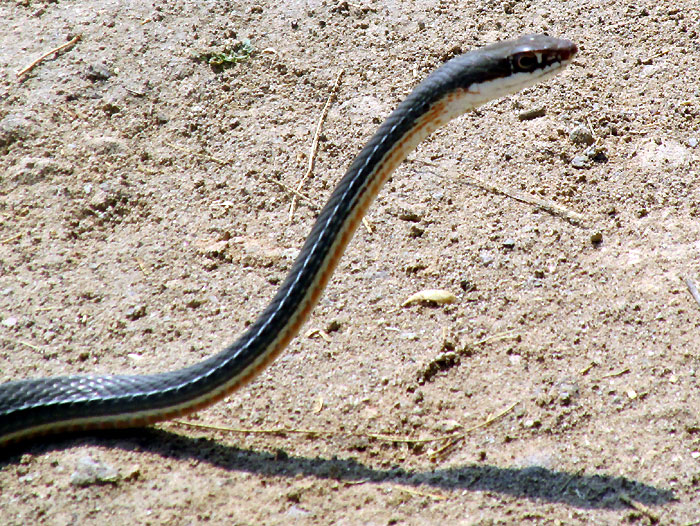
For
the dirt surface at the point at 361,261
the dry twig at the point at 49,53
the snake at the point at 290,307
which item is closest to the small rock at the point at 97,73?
the dirt surface at the point at 361,261

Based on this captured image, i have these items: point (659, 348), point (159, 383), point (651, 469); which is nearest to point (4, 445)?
point (159, 383)

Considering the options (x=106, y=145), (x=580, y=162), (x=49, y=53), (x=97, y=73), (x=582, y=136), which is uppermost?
(x=49, y=53)

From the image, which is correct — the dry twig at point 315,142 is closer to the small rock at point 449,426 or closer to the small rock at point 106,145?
the small rock at point 106,145

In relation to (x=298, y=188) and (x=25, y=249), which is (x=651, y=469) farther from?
(x=25, y=249)

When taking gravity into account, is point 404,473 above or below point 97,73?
below

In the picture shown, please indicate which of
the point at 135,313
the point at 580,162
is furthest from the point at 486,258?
the point at 135,313

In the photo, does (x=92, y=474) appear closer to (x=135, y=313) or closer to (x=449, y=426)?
(x=135, y=313)
